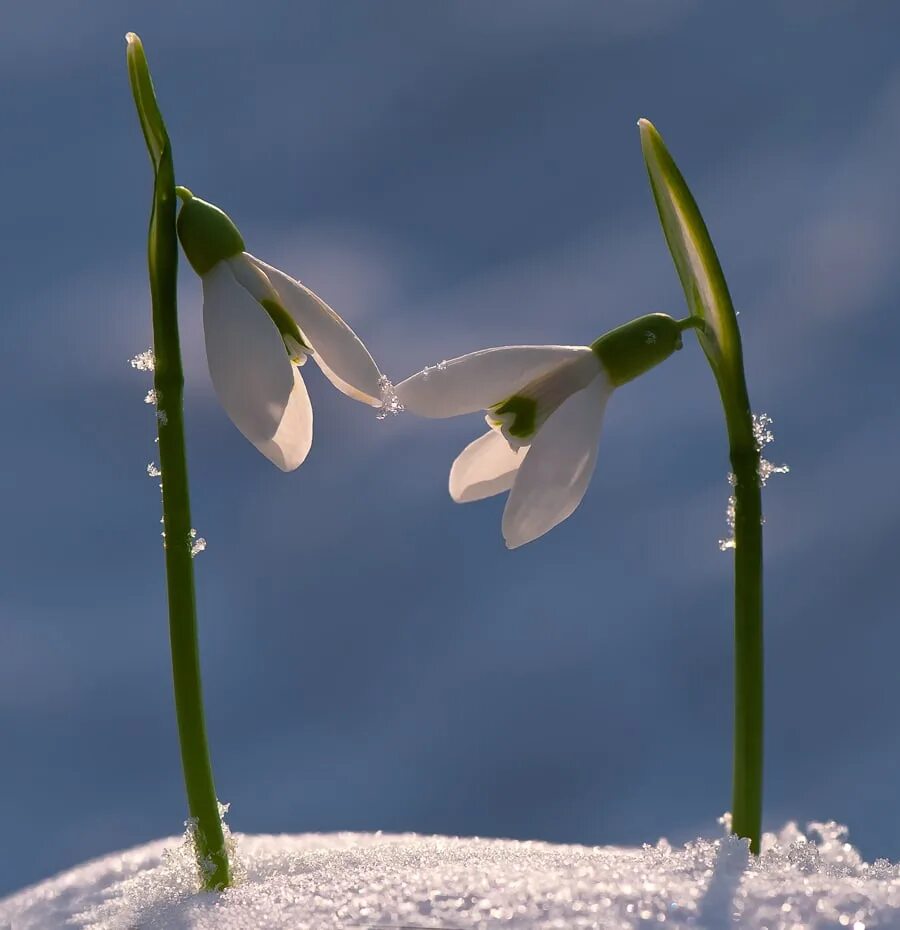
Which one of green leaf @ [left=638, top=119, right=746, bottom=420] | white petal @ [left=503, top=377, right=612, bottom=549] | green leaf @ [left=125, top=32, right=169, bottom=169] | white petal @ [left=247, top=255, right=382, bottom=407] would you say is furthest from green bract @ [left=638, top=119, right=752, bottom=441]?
green leaf @ [left=125, top=32, right=169, bottom=169]

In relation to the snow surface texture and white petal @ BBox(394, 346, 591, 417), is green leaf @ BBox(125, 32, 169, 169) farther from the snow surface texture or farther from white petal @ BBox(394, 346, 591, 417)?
the snow surface texture

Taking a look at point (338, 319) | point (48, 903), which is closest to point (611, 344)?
point (338, 319)

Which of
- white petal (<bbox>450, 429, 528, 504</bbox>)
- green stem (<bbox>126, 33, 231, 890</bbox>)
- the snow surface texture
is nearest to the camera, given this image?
the snow surface texture

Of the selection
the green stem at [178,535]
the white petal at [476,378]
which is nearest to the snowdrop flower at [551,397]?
the white petal at [476,378]

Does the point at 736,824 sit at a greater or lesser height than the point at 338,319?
lesser

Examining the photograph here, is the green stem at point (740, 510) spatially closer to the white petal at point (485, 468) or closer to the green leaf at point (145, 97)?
the white petal at point (485, 468)

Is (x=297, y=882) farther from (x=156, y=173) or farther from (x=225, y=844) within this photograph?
(x=156, y=173)
